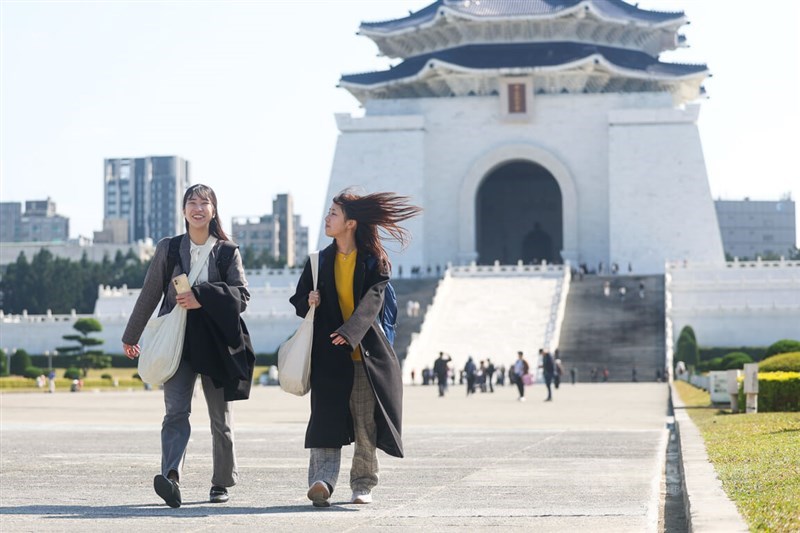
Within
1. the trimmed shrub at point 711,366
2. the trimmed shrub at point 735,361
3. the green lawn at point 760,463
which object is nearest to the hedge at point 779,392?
the green lawn at point 760,463

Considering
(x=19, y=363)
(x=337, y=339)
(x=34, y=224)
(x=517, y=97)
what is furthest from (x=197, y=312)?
(x=34, y=224)

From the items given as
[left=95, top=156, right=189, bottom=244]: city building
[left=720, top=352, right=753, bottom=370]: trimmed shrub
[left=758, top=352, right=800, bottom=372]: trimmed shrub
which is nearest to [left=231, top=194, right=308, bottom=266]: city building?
[left=95, top=156, right=189, bottom=244]: city building

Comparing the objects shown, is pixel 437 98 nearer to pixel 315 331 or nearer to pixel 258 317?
pixel 258 317

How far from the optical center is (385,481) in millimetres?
8891

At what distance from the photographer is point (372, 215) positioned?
7.91 metres

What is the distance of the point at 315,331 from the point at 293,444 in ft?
17.3

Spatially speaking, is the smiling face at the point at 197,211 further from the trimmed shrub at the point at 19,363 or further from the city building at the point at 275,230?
the city building at the point at 275,230

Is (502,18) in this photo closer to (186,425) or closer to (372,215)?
(372,215)

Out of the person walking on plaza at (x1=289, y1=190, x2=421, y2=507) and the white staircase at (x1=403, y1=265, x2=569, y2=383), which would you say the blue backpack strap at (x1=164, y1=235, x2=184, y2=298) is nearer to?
the person walking on plaza at (x1=289, y1=190, x2=421, y2=507)

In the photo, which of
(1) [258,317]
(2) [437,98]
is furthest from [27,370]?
(2) [437,98]

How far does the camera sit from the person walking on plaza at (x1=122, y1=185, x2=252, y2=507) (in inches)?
300

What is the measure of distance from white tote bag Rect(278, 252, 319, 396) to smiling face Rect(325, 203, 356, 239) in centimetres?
52

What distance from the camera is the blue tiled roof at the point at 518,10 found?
54406mm

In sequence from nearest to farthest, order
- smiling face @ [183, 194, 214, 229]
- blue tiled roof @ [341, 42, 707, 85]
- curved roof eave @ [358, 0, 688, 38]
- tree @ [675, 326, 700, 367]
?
smiling face @ [183, 194, 214, 229]
tree @ [675, 326, 700, 367]
curved roof eave @ [358, 0, 688, 38]
blue tiled roof @ [341, 42, 707, 85]
